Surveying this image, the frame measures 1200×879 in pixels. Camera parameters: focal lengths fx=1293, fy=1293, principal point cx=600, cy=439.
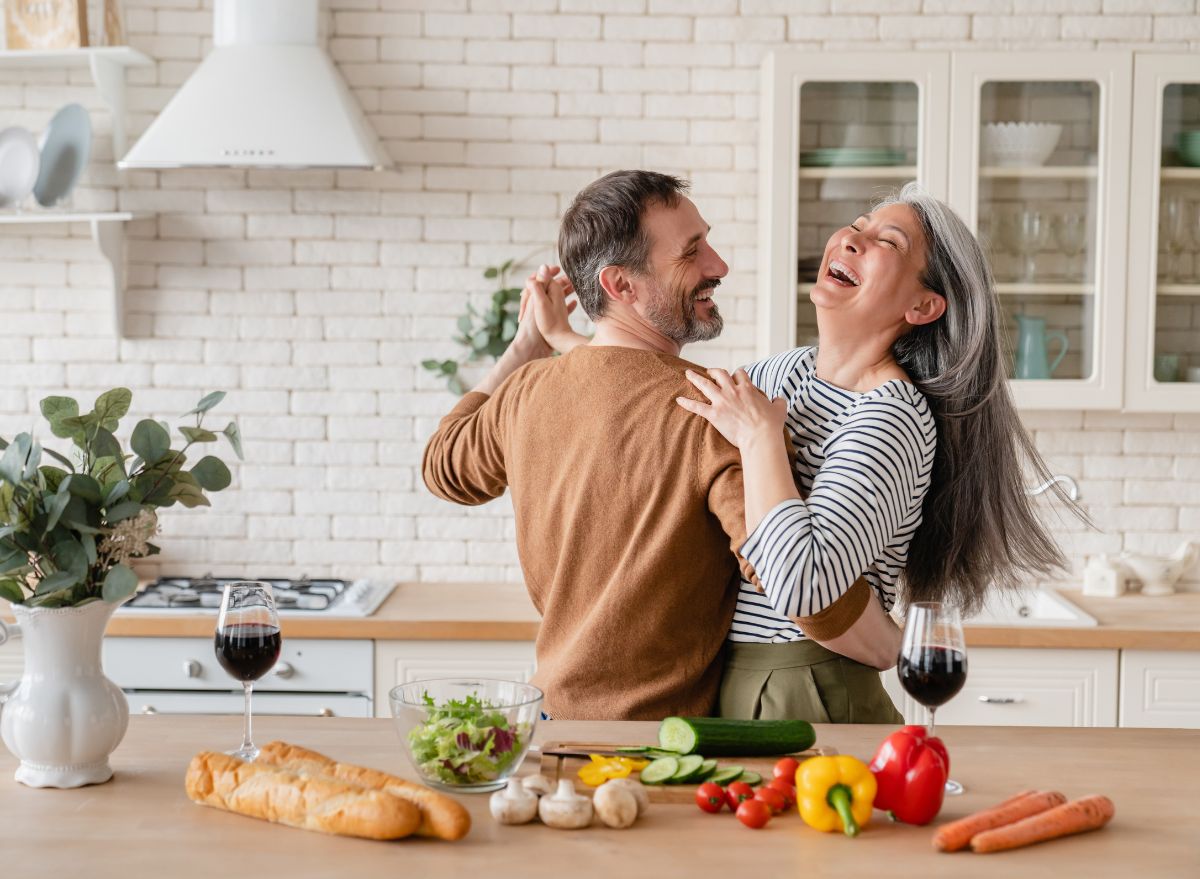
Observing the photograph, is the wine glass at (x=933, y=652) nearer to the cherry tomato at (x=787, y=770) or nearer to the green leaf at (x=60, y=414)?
the cherry tomato at (x=787, y=770)

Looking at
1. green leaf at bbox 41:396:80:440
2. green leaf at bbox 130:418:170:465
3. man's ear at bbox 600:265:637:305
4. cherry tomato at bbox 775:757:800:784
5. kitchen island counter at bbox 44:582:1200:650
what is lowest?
kitchen island counter at bbox 44:582:1200:650

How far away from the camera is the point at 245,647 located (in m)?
1.61

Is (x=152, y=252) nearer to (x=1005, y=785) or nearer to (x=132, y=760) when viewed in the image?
(x=132, y=760)

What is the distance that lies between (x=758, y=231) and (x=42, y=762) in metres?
2.67

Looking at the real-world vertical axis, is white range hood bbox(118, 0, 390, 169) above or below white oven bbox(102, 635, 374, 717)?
above

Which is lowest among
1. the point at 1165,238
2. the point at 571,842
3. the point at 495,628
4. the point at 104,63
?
the point at 495,628

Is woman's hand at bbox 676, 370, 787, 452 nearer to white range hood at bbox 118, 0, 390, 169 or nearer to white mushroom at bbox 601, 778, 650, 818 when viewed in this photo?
white mushroom at bbox 601, 778, 650, 818

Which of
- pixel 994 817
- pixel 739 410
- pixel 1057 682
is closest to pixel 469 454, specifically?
pixel 739 410

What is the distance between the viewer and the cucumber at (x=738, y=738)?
5.28ft

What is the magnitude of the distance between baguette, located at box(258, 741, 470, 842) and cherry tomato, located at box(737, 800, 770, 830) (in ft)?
0.98

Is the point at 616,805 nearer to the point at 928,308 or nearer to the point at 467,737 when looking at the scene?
the point at 467,737

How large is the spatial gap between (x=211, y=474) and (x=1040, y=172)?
2533 mm

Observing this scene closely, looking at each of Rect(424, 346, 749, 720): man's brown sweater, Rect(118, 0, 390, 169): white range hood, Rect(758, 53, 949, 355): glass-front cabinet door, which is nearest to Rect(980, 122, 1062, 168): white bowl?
Rect(758, 53, 949, 355): glass-front cabinet door

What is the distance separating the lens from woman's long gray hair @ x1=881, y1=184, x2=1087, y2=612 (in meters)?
2.03
